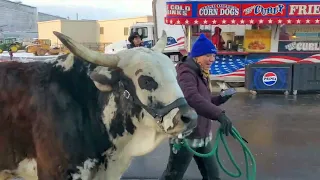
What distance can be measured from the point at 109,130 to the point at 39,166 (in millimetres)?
490

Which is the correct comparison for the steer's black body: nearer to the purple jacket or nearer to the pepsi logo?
the purple jacket

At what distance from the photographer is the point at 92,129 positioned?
246 centimetres

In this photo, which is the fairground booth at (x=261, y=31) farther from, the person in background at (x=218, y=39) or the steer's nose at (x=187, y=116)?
the steer's nose at (x=187, y=116)

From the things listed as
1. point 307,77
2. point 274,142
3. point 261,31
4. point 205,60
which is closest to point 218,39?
point 261,31

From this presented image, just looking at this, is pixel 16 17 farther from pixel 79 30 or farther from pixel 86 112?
pixel 86 112

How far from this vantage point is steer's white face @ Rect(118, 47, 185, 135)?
2203 mm

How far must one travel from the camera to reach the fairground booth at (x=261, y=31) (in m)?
12.2

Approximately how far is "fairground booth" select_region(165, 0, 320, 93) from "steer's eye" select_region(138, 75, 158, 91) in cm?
1004

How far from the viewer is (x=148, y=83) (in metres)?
2.24

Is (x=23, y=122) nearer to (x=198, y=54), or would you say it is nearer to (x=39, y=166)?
(x=39, y=166)

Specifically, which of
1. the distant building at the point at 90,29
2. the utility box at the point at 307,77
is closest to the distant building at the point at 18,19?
the distant building at the point at 90,29

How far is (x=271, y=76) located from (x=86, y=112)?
10129mm

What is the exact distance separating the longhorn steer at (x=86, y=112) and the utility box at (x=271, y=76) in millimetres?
9721

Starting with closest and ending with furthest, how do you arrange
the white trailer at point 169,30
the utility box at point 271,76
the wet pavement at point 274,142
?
the wet pavement at point 274,142 → the utility box at point 271,76 → the white trailer at point 169,30
